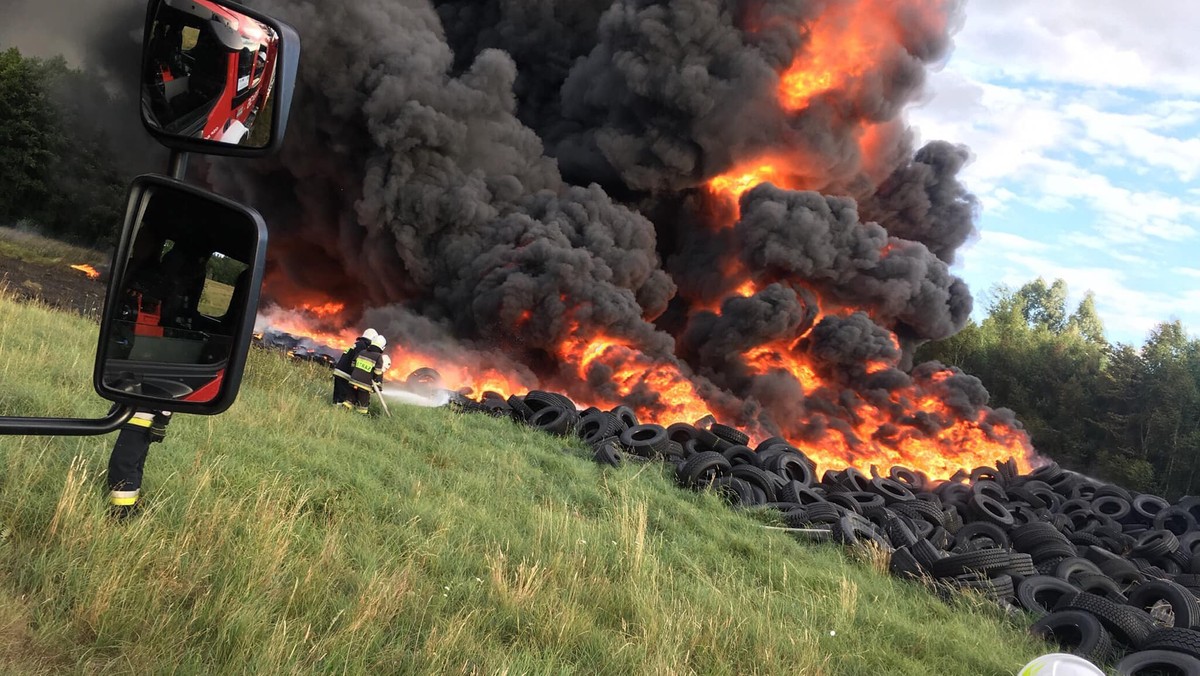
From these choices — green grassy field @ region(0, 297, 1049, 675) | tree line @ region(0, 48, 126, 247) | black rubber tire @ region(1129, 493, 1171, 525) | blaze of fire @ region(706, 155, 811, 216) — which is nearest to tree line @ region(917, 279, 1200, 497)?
black rubber tire @ region(1129, 493, 1171, 525)

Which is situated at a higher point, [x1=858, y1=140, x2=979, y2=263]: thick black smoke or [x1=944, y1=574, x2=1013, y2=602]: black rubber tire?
[x1=858, y1=140, x2=979, y2=263]: thick black smoke

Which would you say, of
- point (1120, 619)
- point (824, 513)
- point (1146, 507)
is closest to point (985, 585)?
point (1120, 619)

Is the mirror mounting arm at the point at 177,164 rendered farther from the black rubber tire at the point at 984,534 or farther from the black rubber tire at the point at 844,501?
the black rubber tire at the point at 984,534

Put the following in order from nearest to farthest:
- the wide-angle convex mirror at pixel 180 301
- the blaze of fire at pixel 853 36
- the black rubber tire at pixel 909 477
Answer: the wide-angle convex mirror at pixel 180 301
the black rubber tire at pixel 909 477
the blaze of fire at pixel 853 36

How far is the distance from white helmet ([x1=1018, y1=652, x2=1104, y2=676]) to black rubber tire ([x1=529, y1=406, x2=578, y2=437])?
8685 millimetres

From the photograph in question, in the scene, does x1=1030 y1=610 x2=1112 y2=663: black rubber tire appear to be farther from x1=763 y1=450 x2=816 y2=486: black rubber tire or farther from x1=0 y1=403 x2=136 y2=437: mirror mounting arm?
x1=0 y1=403 x2=136 y2=437: mirror mounting arm

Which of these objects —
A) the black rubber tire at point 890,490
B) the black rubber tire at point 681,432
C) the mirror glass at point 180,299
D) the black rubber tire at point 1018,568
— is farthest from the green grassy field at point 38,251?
the black rubber tire at point 1018,568

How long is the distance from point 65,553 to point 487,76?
25000 millimetres

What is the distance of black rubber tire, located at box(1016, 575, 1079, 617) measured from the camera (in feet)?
24.9

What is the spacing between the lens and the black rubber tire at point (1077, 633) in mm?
5953

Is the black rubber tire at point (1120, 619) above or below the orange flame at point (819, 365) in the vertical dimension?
below

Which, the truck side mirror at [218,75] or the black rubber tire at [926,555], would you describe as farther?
the black rubber tire at [926,555]

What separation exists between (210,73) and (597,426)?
11.7 meters

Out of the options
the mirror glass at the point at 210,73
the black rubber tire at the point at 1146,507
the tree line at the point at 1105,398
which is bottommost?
the black rubber tire at the point at 1146,507
